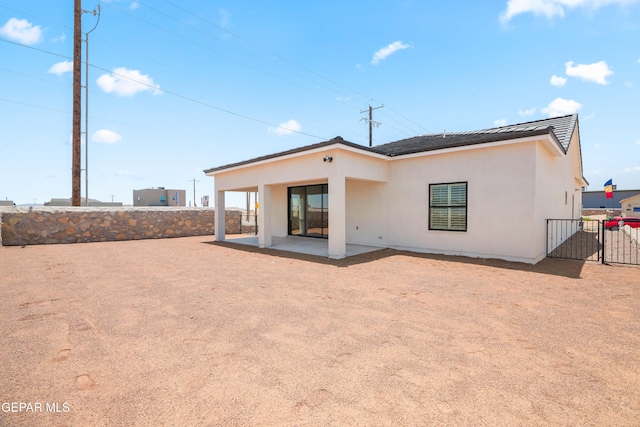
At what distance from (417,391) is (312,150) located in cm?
763

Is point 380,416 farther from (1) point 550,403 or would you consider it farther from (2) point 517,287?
(2) point 517,287

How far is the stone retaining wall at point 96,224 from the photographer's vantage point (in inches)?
474

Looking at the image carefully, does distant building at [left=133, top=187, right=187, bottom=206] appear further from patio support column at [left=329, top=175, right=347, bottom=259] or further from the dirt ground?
patio support column at [left=329, top=175, right=347, bottom=259]

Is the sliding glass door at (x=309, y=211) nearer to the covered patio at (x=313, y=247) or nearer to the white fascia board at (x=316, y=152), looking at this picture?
the covered patio at (x=313, y=247)

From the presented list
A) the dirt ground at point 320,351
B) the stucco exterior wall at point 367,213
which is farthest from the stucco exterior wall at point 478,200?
the dirt ground at point 320,351

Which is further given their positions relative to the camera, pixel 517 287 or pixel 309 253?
pixel 309 253

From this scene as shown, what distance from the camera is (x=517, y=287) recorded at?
5.82m

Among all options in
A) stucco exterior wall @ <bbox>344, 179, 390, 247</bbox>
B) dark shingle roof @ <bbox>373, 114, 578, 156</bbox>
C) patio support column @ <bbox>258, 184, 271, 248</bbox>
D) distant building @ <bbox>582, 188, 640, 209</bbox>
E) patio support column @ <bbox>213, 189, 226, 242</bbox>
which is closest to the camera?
dark shingle roof @ <bbox>373, 114, 578, 156</bbox>

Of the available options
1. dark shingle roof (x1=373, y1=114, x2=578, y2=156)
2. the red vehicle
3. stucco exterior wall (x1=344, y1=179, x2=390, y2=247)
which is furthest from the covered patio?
the red vehicle

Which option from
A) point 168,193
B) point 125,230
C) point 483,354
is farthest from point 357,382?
point 168,193

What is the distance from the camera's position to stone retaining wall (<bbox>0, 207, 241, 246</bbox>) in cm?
1204

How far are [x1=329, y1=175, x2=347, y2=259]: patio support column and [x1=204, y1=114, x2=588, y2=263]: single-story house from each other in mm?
30

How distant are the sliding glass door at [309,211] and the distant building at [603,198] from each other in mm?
50741

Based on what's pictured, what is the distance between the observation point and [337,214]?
9.02 meters
